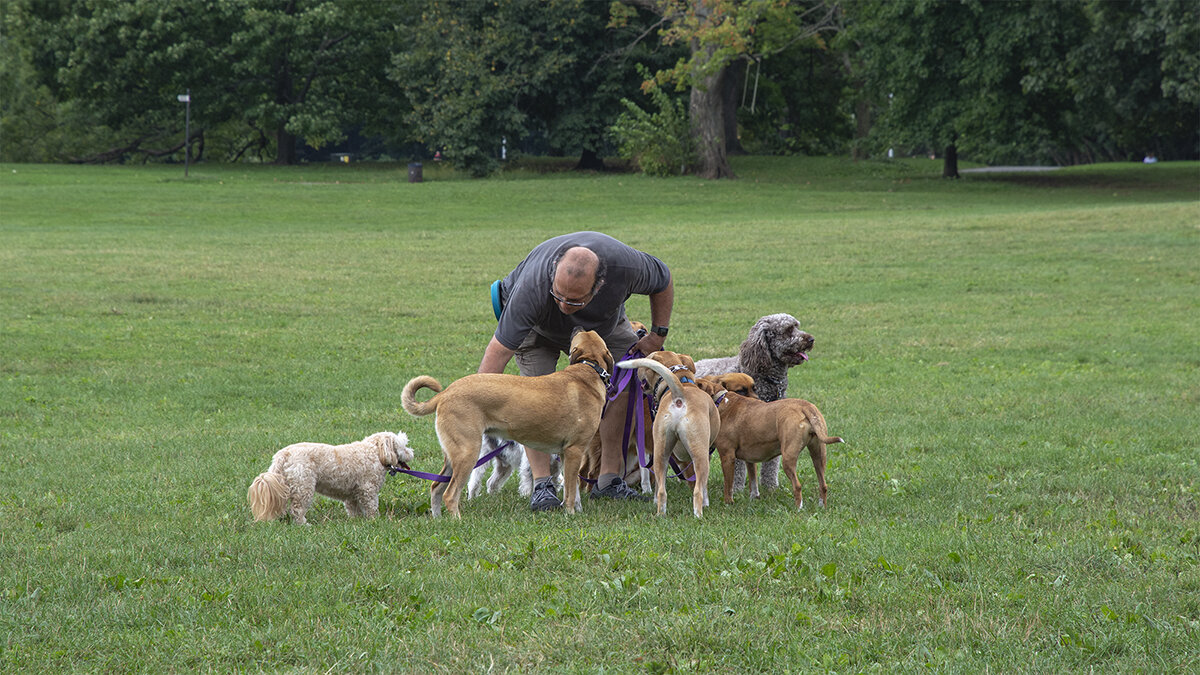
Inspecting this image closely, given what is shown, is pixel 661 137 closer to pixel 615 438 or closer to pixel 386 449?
pixel 615 438

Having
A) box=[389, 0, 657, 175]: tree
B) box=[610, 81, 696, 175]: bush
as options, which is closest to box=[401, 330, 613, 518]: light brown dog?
box=[610, 81, 696, 175]: bush

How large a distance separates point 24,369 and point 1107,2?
3515cm

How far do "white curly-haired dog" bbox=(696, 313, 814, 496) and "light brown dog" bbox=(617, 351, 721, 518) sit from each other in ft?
3.94

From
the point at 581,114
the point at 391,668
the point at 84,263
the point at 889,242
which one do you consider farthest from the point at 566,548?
the point at 581,114

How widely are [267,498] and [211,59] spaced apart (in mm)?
48582

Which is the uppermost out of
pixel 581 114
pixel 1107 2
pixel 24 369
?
pixel 1107 2

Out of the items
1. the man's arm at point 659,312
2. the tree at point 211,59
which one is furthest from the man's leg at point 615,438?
the tree at point 211,59

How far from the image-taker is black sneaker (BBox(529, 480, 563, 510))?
279 inches

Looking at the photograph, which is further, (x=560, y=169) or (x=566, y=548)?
(x=560, y=169)

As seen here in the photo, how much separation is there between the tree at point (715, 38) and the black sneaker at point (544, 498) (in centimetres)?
3405

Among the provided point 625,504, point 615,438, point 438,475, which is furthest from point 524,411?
point 615,438

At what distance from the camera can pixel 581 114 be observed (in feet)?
161

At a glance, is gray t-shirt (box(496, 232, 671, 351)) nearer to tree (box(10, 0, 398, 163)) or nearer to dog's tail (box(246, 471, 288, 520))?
dog's tail (box(246, 471, 288, 520))

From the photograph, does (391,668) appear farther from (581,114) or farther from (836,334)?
(581,114)
